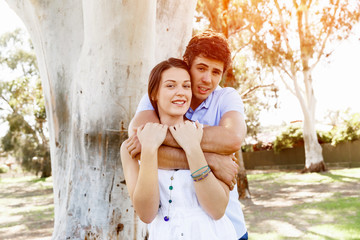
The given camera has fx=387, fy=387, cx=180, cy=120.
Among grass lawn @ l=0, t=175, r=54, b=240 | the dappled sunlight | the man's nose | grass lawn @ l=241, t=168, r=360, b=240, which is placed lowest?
grass lawn @ l=0, t=175, r=54, b=240

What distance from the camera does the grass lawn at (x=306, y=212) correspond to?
6.23m

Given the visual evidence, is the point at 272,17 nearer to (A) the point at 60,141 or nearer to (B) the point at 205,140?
(A) the point at 60,141

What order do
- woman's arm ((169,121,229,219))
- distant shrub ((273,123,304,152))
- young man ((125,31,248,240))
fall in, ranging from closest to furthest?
1. woman's arm ((169,121,229,219))
2. young man ((125,31,248,240))
3. distant shrub ((273,123,304,152))

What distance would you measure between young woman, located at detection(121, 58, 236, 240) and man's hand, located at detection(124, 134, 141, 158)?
1.9 inches

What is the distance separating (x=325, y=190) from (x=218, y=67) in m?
9.91

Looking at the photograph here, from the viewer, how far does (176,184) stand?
1688 mm

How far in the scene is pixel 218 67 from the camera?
81.1 inches

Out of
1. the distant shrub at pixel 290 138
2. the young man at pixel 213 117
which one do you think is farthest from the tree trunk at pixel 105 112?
the distant shrub at pixel 290 138

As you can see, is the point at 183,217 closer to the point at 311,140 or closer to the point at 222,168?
the point at 222,168

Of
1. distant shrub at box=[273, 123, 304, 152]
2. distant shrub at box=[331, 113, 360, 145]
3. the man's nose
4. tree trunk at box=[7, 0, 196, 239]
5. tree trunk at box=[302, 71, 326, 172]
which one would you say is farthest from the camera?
distant shrub at box=[273, 123, 304, 152]

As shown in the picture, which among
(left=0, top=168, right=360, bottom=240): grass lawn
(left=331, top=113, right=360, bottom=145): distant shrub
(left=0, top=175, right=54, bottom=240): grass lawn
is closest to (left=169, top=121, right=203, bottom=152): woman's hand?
(left=0, top=168, right=360, bottom=240): grass lawn

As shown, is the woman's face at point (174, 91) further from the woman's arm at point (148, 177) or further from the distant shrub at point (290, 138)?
the distant shrub at point (290, 138)

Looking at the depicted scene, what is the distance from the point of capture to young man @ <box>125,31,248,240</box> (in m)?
1.73

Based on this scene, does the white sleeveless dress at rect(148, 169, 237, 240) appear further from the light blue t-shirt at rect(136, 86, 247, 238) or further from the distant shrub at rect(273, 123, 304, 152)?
the distant shrub at rect(273, 123, 304, 152)
